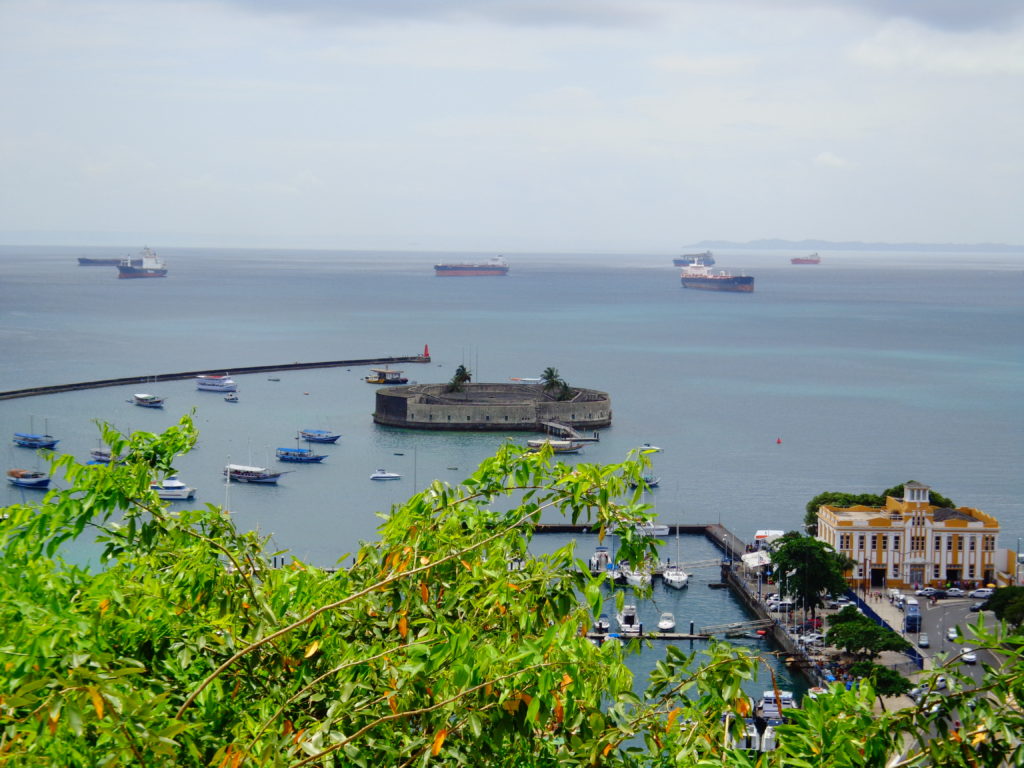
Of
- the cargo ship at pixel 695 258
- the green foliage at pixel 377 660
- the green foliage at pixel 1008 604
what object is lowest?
the green foliage at pixel 1008 604

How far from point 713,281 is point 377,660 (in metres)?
123

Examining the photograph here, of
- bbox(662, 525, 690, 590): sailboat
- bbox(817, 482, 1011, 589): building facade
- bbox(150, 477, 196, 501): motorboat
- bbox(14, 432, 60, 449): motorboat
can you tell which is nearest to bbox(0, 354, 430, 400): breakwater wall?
bbox(14, 432, 60, 449): motorboat

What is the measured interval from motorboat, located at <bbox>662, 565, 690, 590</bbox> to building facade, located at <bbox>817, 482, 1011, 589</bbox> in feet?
9.32

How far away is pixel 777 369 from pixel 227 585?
175 ft

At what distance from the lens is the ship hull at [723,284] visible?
121 metres

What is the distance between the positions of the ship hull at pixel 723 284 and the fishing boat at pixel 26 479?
98.7 m

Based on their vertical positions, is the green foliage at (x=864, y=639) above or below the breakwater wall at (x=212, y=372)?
above

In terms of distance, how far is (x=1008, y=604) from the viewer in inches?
758

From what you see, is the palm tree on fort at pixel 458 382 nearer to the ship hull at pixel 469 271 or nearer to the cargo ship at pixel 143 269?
the cargo ship at pixel 143 269

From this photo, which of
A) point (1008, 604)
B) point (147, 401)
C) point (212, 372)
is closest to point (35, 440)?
point (147, 401)

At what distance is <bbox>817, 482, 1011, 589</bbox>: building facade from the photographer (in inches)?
877

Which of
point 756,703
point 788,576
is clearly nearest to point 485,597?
point 756,703

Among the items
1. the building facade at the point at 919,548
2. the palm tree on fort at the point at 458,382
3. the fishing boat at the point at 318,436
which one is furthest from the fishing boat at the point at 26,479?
the building facade at the point at 919,548

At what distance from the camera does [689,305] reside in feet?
336
